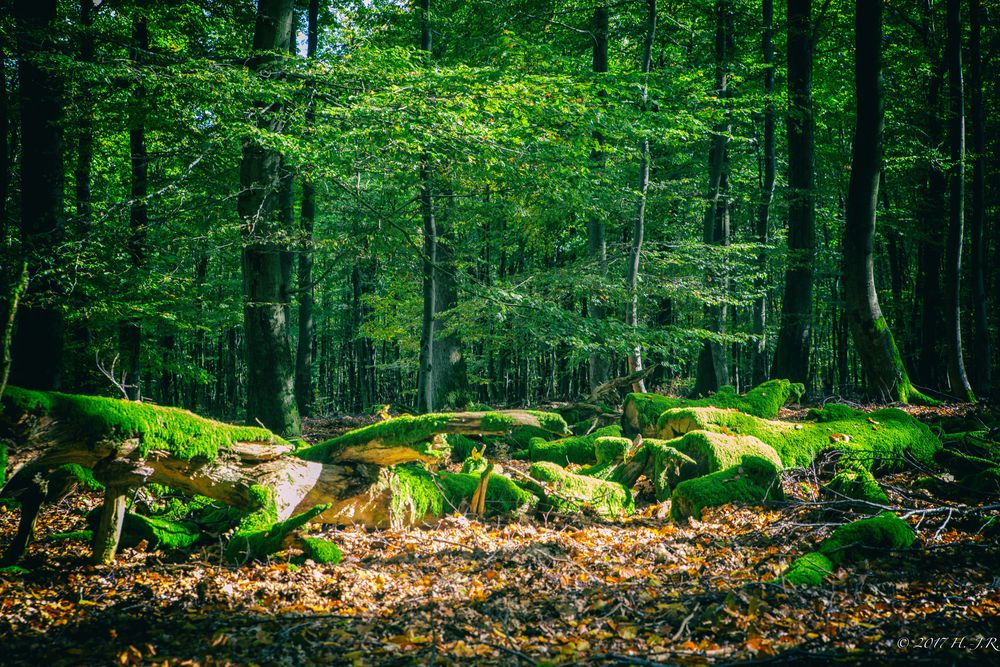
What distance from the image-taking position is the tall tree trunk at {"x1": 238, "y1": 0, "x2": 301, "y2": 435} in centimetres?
905

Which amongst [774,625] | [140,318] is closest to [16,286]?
[774,625]

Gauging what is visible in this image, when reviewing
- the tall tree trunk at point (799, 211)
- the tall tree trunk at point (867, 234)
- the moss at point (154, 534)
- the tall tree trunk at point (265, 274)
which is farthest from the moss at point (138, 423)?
the tall tree trunk at point (799, 211)

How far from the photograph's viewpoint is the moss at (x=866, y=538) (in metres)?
4.08

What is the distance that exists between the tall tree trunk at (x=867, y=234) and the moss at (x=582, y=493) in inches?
272

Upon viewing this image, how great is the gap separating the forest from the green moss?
0.06m

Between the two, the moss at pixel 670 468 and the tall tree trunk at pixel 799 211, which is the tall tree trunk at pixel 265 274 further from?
the tall tree trunk at pixel 799 211

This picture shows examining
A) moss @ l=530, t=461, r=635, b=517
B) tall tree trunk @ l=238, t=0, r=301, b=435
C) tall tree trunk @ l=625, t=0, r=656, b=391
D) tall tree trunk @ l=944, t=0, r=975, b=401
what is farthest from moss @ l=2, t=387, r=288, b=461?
tall tree trunk @ l=944, t=0, r=975, b=401

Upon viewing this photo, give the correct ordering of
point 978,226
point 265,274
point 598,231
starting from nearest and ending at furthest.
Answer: point 265,274 → point 978,226 → point 598,231

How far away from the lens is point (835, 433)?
6.88 meters

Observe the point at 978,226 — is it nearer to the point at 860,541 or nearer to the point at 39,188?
the point at 860,541

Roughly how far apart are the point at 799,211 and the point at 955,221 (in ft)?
9.52

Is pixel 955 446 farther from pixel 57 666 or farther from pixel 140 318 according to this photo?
pixel 140 318

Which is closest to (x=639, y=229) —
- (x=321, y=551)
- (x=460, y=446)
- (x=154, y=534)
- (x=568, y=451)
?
(x=568, y=451)

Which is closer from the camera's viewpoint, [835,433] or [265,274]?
[835,433]
